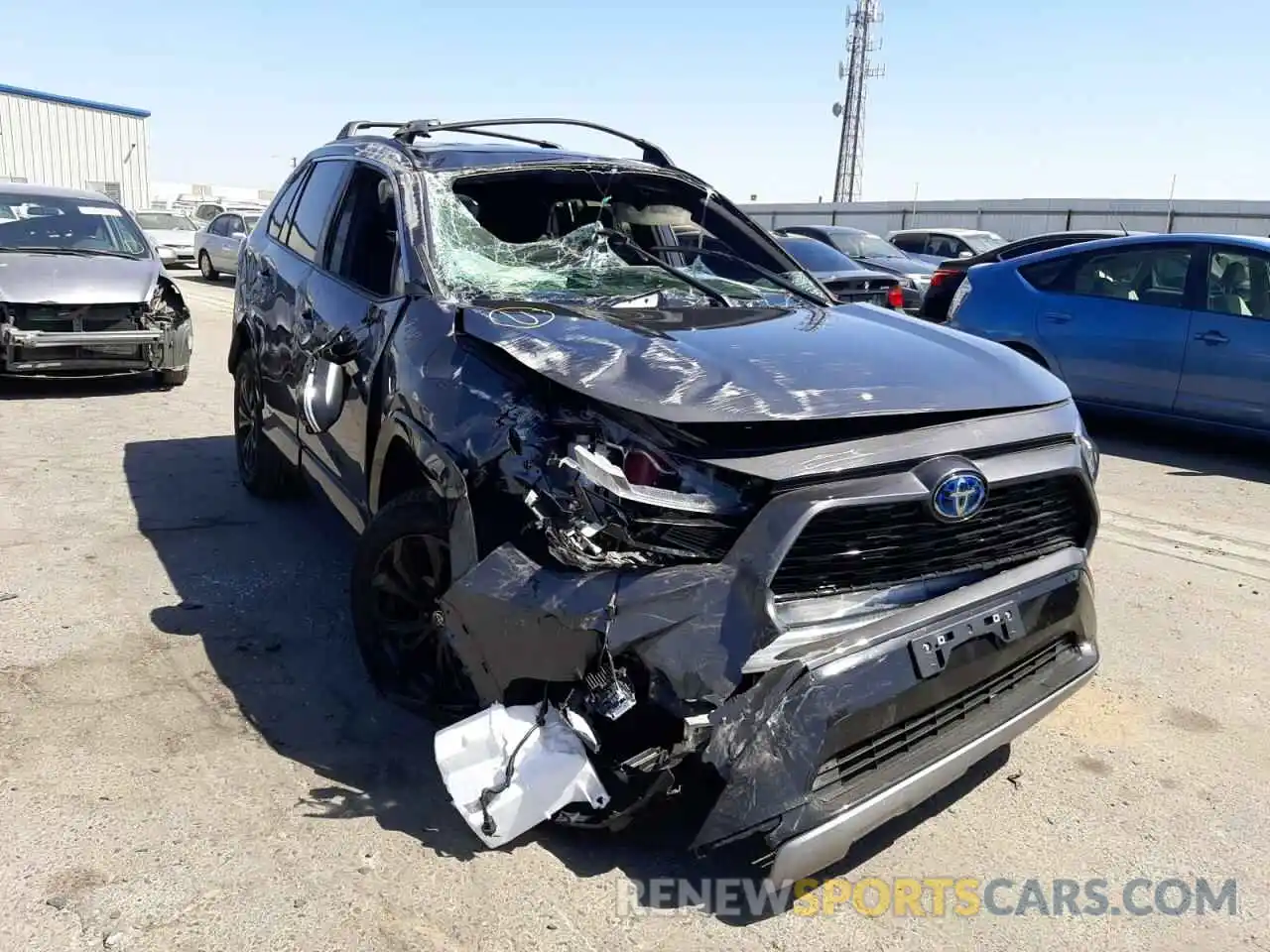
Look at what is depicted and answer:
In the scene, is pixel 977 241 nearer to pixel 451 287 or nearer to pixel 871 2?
pixel 451 287

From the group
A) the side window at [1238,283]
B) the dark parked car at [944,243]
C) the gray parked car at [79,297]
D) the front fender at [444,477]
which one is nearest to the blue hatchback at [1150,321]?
the side window at [1238,283]

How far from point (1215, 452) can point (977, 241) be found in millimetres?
13087

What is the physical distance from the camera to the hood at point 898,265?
15422mm

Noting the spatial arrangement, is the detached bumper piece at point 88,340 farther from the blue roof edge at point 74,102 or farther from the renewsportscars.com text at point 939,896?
the blue roof edge at point 74,102

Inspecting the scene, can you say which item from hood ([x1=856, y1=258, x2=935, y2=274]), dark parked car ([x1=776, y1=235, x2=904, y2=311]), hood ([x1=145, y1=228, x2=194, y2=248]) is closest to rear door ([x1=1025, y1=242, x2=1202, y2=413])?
dark parked car ([x1=776, y1=235, x2=904, y2=311])

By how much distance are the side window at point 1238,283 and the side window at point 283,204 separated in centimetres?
619

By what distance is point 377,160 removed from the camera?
168 inches

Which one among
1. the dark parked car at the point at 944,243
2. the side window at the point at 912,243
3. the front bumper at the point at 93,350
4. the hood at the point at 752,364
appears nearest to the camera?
the hood at the point at 752,364

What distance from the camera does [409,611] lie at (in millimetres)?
3344

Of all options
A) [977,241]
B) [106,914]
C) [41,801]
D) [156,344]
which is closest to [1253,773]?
[106,914]

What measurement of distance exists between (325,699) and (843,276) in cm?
817

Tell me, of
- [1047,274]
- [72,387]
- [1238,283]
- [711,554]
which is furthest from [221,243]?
[711,554]

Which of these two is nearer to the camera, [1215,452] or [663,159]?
[663,159]

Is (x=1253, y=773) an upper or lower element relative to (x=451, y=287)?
lower
